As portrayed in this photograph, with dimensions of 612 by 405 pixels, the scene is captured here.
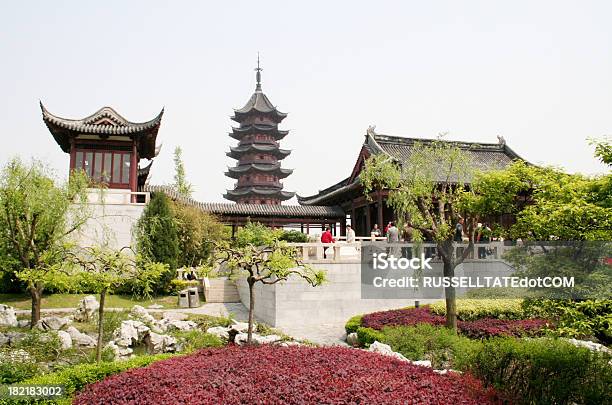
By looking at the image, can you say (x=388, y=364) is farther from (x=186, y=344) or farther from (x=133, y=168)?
(x=133, y=168)

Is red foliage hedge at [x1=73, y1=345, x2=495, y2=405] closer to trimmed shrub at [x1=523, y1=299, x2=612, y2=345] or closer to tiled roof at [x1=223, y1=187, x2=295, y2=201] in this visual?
trimmed shrub at [x1=523, y1=299, x2=612, y2=345]

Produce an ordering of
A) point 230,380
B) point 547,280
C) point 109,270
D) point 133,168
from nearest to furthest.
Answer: point 230,380, point 547,280, point 109,270, point 133,168

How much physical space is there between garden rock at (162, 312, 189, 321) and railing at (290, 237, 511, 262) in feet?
12.2

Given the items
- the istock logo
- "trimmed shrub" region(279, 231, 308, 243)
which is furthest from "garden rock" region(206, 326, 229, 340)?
"trimmed shrub" region(279, 231, 308, 243)

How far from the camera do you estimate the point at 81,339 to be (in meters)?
10.3

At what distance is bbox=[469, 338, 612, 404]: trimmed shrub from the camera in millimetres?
4930

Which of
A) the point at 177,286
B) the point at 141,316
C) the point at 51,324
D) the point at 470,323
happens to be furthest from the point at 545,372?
the point at 177,286

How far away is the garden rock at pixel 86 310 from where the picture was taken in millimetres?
12547

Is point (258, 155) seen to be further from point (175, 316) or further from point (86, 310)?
point (86, 310)

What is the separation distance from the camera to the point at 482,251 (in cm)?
1449

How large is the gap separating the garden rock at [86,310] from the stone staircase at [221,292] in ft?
15.1

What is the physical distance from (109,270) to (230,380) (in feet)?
13.2

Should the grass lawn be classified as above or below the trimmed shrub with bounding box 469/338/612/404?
below

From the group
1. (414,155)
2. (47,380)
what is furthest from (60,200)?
(414,155)
